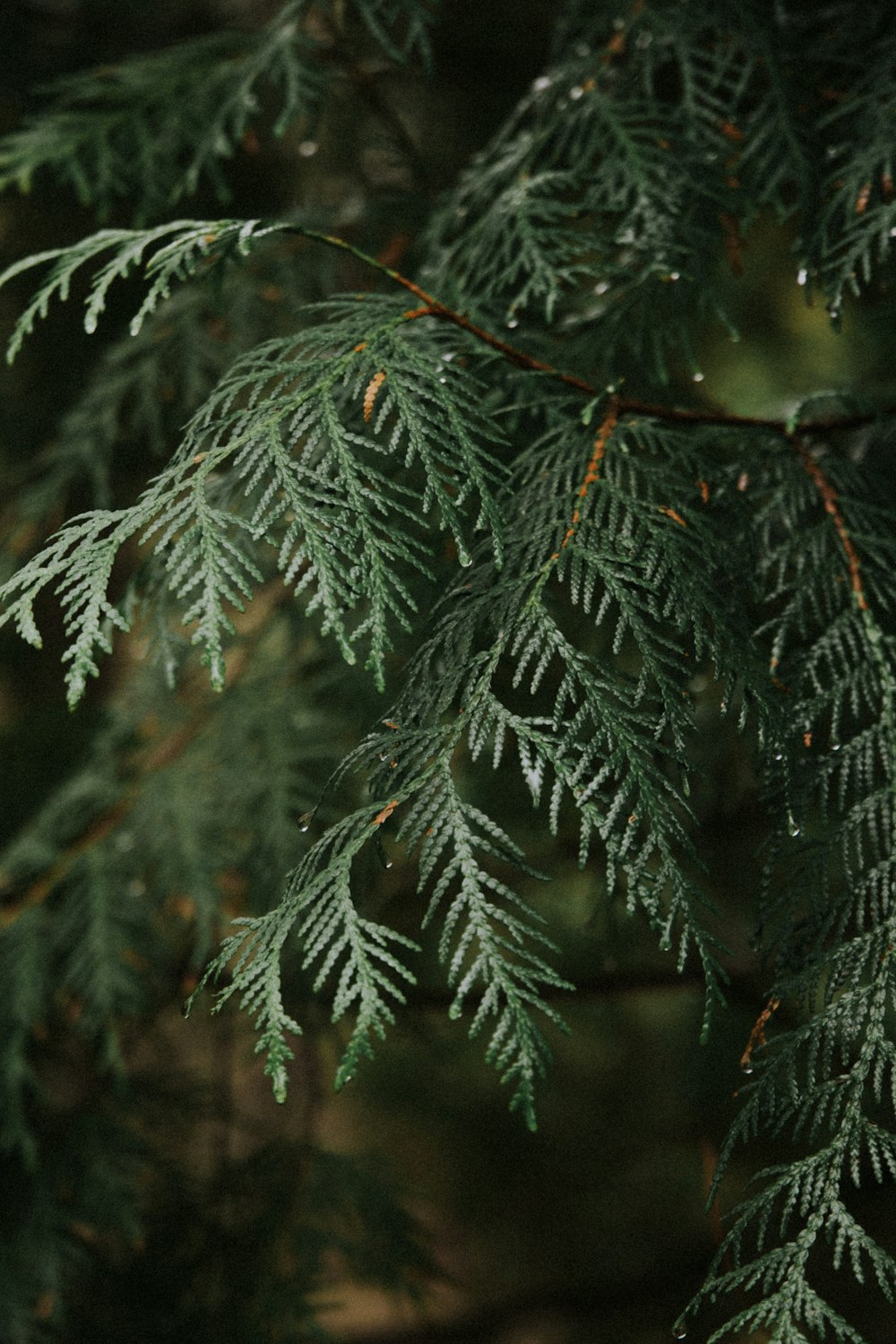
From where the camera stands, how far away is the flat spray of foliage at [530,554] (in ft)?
2.32

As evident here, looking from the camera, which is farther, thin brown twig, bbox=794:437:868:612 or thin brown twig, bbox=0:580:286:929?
thin brown twig, bbox=0:580:286:929

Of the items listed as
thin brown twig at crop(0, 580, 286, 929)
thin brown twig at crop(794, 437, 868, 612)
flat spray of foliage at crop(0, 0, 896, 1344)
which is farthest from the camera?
thin brown twig at crop(0, 580, 286, 929)

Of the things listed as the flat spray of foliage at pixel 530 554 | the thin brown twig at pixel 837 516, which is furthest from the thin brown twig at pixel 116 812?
the thin brown twig at pixel 837 516

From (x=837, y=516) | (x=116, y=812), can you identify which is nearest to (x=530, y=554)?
(x=837, y=516)

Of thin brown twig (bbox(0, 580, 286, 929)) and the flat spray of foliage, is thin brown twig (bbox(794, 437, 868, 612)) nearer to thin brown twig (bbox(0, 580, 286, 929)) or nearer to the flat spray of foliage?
the flat spray of foliage

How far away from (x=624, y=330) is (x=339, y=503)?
52 cm

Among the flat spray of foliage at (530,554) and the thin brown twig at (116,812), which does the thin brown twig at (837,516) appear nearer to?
the flat spray of foliage at (530,554)

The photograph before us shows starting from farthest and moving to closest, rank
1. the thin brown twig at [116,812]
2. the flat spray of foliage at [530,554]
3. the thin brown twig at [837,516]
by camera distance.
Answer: the thin brown twig at [116,812] → the thin brown twig at [837,516] → the flat spray of foliage at [530,554]

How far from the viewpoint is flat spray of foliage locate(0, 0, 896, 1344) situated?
2.32 ft

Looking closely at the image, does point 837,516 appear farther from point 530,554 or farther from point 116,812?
point 116,812

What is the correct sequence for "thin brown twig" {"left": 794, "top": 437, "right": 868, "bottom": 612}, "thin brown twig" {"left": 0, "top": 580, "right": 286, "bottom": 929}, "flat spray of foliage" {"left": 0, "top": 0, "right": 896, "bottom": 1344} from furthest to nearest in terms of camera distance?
"thin brown twig" {"left": 0, "top": 580, "right": 286, "bottom": 929}, "thin brown twig" {"left": 794, "top": 437, "right": 868, "bottom": 612}, "flat spray of foliage" {"left": 0, "top": 0, "right": 896, "bottom": 1344}

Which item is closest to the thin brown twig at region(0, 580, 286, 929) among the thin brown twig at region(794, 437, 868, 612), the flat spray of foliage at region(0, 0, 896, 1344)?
the flat spray of foliage at region(0, 0, 896, 1344)

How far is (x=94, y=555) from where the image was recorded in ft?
2.41

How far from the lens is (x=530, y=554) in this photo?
0.79 metres
